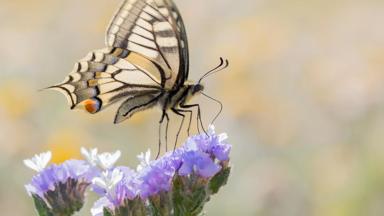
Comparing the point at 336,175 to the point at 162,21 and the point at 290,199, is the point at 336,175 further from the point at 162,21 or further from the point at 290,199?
the point at 162,21

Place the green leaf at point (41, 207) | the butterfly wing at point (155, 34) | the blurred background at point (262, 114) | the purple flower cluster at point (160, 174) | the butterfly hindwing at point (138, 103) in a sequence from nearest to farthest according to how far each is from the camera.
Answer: the purple flower cluster at point (160, 174), the green leaf at point (41, 207), the butterfly wing at point (155, 34), the butterfly hindwing at point (138, 103), the blurred background at point (262, 114)

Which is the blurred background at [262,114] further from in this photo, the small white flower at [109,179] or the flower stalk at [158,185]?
the small white flower at [109,179]

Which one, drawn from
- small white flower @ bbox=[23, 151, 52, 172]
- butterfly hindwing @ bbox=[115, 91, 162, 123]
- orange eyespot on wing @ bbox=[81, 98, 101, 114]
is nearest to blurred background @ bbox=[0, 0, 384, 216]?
butterfly hindwing @ bbox=[115, 91, 162, 123]

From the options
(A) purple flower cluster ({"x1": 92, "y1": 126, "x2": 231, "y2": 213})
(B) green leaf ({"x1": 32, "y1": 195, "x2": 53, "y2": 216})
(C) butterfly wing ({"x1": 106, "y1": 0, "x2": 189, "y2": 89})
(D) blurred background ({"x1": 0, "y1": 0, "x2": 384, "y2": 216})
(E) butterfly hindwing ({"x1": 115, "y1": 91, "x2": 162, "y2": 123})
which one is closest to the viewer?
(A) purple flower cluster ({"x1": 92, "y1": 126, "x2": 231, "y2": 213})

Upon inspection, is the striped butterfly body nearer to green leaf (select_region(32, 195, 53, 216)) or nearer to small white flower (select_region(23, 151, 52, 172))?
small white flower (select_region(23, 151, 52, 172))

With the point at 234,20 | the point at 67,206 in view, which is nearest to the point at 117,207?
the point at 67,206

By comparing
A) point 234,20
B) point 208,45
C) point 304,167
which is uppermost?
point 234,20

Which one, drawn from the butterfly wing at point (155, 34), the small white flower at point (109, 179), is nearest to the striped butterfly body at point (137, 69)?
the butterfly wing at point (155, 34)
